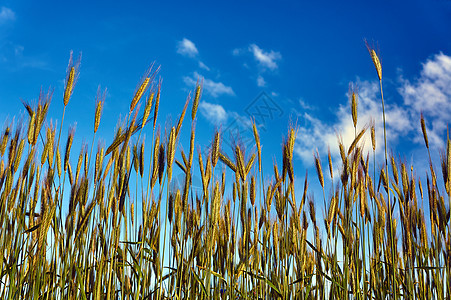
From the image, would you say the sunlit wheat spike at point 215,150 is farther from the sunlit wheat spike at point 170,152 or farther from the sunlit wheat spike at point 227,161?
the sunlit wheat spike at point 170,152

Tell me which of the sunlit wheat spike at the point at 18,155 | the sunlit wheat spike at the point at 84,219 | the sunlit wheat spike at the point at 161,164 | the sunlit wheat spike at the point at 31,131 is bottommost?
the sunlit wheat spike at the point at 84,219

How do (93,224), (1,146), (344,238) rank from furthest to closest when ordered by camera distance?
(344,238) → (1,146) → (93,224)

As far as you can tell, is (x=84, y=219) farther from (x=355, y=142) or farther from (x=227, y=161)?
(x=355, y=142)

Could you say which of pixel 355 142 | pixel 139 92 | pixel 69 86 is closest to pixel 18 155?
pixel 69 86

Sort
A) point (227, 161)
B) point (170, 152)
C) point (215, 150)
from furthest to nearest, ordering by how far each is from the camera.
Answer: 1. point (227, 161)
2. point (215, 150)
3. point (170, 152)

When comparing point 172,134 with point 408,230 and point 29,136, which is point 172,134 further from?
point 408,230

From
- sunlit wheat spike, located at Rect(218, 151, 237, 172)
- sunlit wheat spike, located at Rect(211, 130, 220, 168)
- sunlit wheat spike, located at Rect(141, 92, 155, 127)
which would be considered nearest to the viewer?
sunlit wheat spike, located at Rect(141, 92, 155, 127)

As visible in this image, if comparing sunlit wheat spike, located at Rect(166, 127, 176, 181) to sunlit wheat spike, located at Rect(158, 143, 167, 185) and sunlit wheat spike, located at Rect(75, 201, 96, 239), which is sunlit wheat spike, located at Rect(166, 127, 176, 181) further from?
sunlit wheat spike, located at Rect(75, 201, 96, 239)

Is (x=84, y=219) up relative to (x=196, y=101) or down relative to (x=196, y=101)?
down

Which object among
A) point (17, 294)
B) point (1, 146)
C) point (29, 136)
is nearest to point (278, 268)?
point (17, 294)

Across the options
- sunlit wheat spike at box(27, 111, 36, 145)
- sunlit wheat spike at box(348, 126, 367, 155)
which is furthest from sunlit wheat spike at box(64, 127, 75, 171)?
sunlit wheat spike at box(348, 126, 367, 155)

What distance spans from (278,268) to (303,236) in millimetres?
316

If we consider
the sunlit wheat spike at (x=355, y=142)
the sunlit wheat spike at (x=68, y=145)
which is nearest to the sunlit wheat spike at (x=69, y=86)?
the sunlit wheat spike at (x=68, y=145)

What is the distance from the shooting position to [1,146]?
7.18ft
